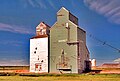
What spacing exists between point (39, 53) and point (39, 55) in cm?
48

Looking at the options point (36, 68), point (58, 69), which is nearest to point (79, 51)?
point (58, 69)

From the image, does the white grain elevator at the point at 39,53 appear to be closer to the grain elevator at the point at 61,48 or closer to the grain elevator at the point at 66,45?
the grain elevator at the point at 61,48

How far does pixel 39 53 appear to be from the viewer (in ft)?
203

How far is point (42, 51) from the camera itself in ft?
202

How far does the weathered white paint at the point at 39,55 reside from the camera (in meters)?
61.0

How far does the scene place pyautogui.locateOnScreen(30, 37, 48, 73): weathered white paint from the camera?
6097 cm

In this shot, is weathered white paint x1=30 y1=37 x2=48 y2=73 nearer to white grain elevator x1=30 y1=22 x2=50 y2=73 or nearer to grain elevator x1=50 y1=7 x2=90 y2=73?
white grain elevator x1=30 y1=22 x2=50 y2=73

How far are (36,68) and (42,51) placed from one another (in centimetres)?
450

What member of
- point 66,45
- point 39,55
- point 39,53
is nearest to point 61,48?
point 66,45

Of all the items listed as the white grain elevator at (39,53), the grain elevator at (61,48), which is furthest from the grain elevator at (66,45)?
the white grain elevator at (39,53)

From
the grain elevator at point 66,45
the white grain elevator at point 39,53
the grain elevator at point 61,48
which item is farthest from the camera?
the white grain elevator at point 39,53

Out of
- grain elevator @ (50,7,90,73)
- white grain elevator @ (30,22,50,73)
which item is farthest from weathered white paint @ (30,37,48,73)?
grain elevator @ (50,7,90,73)

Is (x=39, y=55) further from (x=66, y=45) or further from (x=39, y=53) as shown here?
(x=66, y=45)

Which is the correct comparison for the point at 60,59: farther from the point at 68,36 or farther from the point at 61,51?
the point at 68,36
